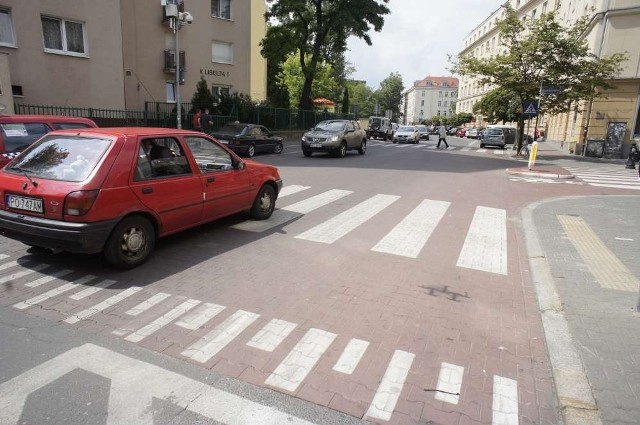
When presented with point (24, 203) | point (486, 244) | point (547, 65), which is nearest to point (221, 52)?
point (547, 65)

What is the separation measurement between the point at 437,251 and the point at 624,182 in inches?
489

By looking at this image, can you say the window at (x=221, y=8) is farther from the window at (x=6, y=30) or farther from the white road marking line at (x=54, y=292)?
the white road marking line at (x=54, y=292)

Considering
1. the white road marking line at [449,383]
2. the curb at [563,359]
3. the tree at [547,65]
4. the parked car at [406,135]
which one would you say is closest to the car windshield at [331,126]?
the tree at [547,65]

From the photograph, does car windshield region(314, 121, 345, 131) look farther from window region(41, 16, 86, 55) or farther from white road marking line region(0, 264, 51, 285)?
white road marking line region(0, 264, 51, 285)

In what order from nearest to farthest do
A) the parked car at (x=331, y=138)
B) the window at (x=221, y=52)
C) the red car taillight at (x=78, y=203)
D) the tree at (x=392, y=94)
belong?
the red car taillight at (x=78, y=203) < the parked car at (x=331, y=138) < the window at (x=221, y=52) < the tree at (x=392, y=94)

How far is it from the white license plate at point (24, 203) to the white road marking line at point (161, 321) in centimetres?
190

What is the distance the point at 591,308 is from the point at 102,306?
4.83 metres

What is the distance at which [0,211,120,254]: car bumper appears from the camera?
4.56m

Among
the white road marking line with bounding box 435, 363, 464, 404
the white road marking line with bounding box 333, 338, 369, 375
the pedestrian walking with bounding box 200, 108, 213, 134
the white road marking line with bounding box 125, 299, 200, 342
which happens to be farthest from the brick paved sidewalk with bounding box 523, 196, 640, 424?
the pedestrian walking with bounding box 200, 108, 213, 134

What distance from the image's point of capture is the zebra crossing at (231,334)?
3086 mm

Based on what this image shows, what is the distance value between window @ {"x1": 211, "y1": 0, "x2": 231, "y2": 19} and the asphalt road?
80.0ft

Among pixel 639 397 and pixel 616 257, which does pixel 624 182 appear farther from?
pixel 639 397

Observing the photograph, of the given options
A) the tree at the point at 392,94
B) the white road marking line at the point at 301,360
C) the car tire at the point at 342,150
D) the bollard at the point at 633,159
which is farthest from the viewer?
the tree at the point at 392,94

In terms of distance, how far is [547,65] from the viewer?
Result: 74.2 ft
